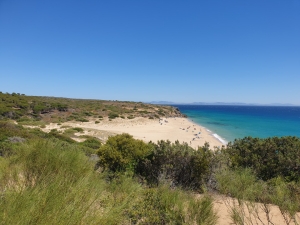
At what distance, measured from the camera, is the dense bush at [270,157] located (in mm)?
7898

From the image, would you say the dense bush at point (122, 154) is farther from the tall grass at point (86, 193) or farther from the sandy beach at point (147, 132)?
the sandy beach at point (147, 132)

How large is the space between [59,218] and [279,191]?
13.3ft

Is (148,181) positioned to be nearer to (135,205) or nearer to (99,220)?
(135,205)

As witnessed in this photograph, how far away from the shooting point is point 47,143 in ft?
14.8

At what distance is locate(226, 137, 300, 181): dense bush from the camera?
25.9 feet

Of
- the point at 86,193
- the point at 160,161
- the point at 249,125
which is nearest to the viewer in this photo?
the point at 86,193

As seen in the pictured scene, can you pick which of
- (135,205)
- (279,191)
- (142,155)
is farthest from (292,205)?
(142,155)

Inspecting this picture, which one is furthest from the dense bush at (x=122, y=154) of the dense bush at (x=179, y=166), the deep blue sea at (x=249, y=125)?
the deep blue sea at (x=249, y=125)

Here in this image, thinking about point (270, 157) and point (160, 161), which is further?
point (270, 157)

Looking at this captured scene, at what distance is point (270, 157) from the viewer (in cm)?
857

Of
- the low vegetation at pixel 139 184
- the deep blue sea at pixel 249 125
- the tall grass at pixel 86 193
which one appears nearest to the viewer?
the low vegetation at pixel 139 184

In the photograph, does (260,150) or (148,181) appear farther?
(260,150)

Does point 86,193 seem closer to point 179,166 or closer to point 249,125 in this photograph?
point 179,166

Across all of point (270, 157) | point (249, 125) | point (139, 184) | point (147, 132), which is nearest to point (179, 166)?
point (139, 184)
